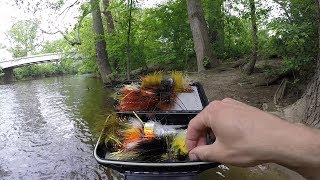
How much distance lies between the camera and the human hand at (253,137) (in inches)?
29.2

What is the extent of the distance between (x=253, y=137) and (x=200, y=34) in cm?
A: 1090

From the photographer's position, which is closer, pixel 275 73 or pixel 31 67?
pixel 275 73

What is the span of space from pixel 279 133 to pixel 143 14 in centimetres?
1413

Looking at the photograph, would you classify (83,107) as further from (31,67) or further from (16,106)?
(31,67)

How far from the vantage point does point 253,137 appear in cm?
81

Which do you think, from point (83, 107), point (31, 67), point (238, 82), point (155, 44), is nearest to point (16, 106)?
point (83, 107)

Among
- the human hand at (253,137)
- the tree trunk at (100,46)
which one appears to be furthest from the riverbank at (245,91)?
the tree trunk at (100,46)

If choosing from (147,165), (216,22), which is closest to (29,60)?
(216,22)

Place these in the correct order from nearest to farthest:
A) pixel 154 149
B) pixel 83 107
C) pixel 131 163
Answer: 1. pixel 131 163
2. pixel 154 149
3. pixel 83 107

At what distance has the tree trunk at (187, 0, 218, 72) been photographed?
1132 centimetres

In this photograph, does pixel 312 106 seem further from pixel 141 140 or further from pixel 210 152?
pixel 210 152

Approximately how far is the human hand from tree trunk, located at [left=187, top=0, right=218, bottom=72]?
10.5m

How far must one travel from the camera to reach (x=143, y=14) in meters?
14.4

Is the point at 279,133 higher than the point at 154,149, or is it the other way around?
the point at 279,133
